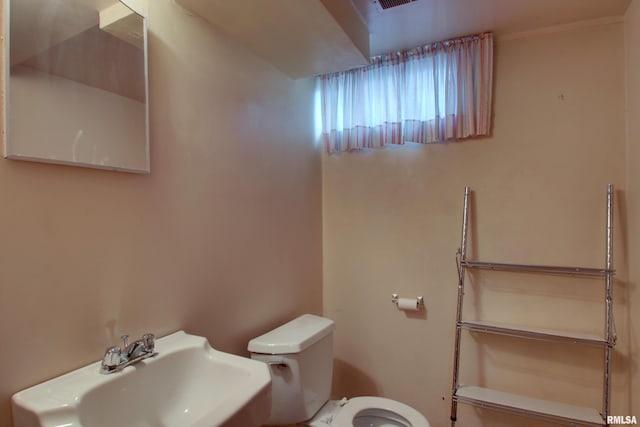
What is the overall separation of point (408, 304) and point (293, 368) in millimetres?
753

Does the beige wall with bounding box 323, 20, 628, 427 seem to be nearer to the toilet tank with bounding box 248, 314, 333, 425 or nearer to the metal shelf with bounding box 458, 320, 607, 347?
the metal shelf with bounding box 458, 320, 607, 347

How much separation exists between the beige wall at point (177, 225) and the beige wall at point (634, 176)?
1495 mm

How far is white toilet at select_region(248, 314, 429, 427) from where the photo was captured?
1.41 m

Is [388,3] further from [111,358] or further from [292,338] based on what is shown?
[111,358]

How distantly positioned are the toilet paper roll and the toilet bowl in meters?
0.47

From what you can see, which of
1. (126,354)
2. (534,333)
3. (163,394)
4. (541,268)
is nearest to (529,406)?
(534,333)

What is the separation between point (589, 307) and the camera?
5.15 ft

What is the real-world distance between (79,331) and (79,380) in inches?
5.2

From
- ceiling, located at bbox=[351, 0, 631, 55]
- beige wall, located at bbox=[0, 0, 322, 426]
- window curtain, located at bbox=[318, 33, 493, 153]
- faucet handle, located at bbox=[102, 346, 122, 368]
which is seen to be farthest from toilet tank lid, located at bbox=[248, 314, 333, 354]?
ceiling, located at bbox=[351, 0, 631, 55]

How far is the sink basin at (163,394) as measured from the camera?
2.53 ft

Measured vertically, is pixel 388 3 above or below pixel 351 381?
above

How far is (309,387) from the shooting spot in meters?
1.49

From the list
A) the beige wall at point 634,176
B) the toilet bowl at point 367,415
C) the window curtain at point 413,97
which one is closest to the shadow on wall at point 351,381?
the toilet bowl at point 367,415

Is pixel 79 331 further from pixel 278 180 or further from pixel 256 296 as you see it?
pixel 278 180
